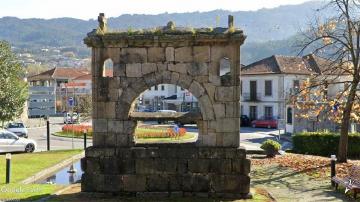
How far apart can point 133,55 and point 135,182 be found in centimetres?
351

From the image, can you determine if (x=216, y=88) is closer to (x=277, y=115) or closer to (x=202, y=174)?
(x=202, y=174)

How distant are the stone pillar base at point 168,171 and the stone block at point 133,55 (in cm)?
243

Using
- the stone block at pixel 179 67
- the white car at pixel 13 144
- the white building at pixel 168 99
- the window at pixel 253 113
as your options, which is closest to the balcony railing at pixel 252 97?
the window at pixel 253 113

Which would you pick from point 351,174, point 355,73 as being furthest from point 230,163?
point 355,73

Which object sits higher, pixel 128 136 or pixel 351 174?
pixel 128 136

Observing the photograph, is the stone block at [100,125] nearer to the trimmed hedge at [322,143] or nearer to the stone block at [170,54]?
the stone block at [170,54]

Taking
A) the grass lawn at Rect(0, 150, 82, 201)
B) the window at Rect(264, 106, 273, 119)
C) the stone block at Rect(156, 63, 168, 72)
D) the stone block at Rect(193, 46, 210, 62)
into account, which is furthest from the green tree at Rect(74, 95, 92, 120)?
the stone block at Rect(193, 46, 210, 62)

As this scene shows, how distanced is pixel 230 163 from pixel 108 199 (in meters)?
3.45

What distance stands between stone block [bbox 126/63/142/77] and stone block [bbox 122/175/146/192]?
9.25ft

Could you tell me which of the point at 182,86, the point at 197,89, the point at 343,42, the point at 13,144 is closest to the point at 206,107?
the point at 197,89

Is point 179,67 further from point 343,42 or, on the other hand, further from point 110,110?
point 343,42

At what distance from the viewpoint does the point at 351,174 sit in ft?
46.6

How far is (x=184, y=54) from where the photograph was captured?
1334 cm

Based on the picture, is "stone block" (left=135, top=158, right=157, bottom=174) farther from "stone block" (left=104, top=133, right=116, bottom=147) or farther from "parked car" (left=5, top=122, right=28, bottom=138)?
"parked car" (left=5, top=122, right=28, bottom=138)
